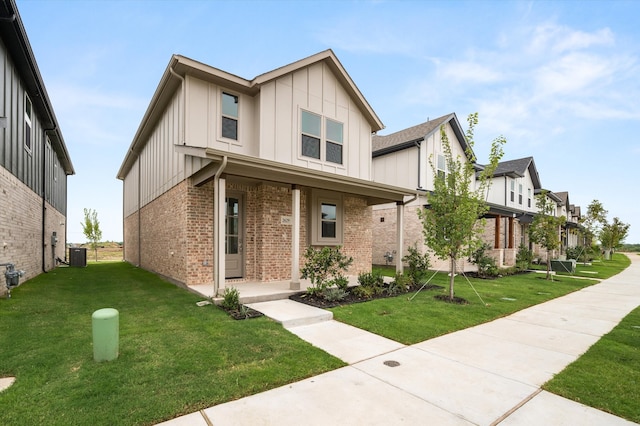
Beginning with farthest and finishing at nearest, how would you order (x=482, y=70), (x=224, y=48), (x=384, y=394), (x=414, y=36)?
1. (x=224, y=48)
2. (x=482, y=70)
3. (x=414, y=36)
4. (x=384, y=394)

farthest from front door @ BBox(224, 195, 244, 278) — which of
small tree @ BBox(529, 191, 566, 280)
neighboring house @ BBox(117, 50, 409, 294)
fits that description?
small tree @ BBox(529, 191, 566, 280)

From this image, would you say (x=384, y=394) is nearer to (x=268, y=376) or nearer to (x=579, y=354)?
(x=268, y=376)

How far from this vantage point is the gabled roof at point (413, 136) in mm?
16031

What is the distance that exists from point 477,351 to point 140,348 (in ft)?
16.0

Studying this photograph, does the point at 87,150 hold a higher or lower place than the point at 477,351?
higher

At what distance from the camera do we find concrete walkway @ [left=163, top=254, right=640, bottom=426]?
2.88m

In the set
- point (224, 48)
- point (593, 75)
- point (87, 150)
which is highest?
point (224, 48)

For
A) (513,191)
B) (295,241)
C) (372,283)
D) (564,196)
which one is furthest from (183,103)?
(564,196)

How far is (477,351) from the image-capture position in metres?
4.70

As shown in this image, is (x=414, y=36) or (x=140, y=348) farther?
(x=414, y=36)

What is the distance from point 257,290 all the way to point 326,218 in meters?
4.01

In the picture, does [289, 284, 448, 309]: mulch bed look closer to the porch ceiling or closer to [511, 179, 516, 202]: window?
the porch ceiling

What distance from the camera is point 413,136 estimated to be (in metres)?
16.5

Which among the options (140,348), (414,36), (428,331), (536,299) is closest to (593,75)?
(414,36)
